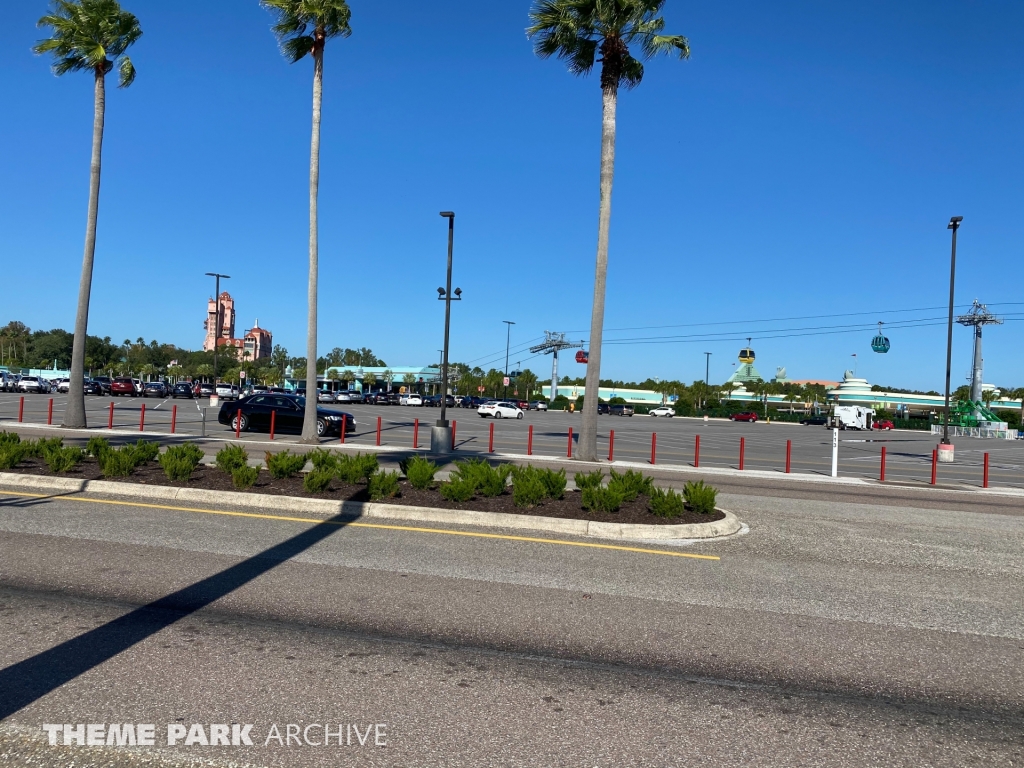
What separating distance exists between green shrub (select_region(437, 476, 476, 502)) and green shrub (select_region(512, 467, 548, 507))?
616 mm

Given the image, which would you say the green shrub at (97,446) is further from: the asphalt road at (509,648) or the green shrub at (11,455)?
the asphalt road at (509,648)

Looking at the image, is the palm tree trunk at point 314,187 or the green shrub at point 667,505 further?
the palm tree trunk at point 314,187

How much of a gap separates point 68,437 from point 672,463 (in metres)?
18.2

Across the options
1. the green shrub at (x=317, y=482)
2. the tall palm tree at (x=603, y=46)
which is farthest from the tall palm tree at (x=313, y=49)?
the green shrub at (x=317, y=482)

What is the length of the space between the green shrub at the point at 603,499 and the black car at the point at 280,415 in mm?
19420

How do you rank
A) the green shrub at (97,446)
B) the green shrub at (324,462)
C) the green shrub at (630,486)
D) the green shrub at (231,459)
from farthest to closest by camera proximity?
1. the green shrub at (97,446)
2. the green shrub at (231,459)
3. the green shrub at (324,462)
4. the green shrub at (630,486)

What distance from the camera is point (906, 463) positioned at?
94.9ft

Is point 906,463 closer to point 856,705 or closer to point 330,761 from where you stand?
point 856,705

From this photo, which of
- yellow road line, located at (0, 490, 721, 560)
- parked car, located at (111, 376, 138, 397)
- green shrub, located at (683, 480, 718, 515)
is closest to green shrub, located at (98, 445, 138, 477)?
yellow road line, located at (0, 490, 721, 560)

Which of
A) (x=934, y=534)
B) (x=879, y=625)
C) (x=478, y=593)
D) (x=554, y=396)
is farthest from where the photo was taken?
(x=554, y=396)

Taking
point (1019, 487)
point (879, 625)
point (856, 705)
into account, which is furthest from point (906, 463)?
point (856, 705)

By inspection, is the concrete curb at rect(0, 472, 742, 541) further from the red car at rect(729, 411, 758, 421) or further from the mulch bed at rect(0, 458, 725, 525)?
the red car at rect(729, 411, 758, 421)

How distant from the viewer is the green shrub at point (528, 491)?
35.3ft

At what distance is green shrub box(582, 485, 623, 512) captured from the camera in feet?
34.3
